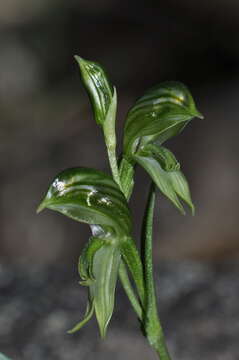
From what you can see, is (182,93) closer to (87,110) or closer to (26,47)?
(87,110)

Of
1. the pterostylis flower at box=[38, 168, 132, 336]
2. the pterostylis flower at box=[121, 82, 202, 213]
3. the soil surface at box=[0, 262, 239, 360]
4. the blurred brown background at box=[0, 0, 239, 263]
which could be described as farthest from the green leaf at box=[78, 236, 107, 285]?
the blurred brown background at box=[0, 0, 239, 263]

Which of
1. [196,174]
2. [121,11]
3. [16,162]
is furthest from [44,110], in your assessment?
[196,174]

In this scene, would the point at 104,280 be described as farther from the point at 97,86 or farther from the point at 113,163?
the point at 97,86

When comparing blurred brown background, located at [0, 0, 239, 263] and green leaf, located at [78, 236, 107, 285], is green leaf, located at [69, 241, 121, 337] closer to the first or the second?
green leaf, located at [78, 236, 107, 285]

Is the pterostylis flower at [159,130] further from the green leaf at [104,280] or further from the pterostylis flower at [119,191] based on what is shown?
the green leaf at [104,280]

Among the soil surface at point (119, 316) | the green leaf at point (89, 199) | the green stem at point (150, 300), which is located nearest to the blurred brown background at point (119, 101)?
the soil surface at point (119, 316)

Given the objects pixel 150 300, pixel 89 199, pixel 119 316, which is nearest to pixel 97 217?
pixel 89 199

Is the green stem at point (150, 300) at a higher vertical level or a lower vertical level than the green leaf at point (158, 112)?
lower
